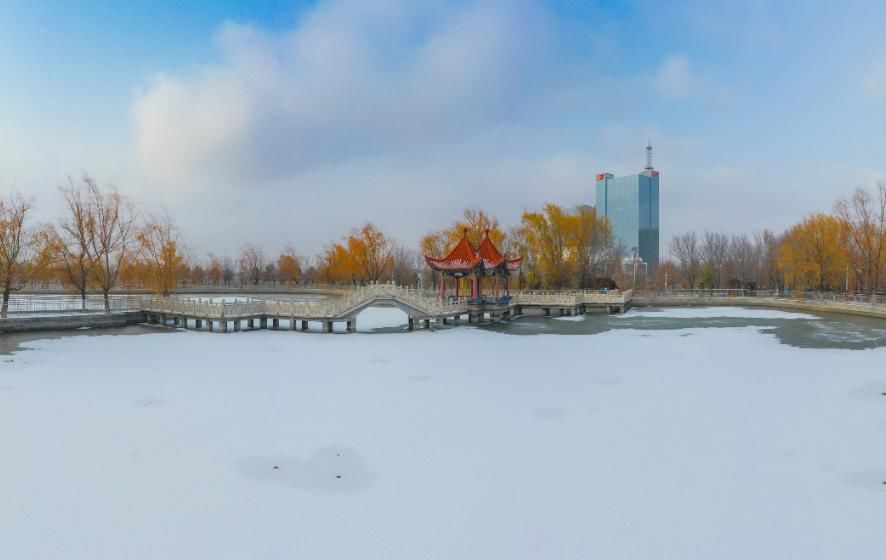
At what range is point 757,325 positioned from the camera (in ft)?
90.6

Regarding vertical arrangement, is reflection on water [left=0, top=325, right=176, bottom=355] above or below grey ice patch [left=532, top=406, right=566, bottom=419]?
above

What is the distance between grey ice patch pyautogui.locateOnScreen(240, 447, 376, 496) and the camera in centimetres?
694

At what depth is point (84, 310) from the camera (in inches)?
1047

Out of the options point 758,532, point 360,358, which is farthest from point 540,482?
point 360,358

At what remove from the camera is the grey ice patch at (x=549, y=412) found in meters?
10.2

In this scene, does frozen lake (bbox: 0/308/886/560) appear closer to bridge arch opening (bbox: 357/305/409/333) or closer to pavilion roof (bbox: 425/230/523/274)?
bridge arch opening (bbox: 357/305/409/333)

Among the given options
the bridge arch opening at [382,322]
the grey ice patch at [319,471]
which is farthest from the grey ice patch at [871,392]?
the bridge arch opening at [382,322]

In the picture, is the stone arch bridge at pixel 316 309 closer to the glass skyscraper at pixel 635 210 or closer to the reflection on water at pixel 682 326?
the reflection on water at pixel 682 326

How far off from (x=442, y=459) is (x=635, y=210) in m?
135

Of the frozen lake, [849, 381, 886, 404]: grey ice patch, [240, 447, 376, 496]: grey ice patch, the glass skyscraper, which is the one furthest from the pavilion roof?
the glass skyscraper

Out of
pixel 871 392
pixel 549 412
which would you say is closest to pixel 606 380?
pixel 549 412

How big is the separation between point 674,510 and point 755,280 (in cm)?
6618

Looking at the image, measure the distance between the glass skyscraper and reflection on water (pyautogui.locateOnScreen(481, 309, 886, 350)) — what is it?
336 feet

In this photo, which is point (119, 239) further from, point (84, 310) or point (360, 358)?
point (360, 358)
